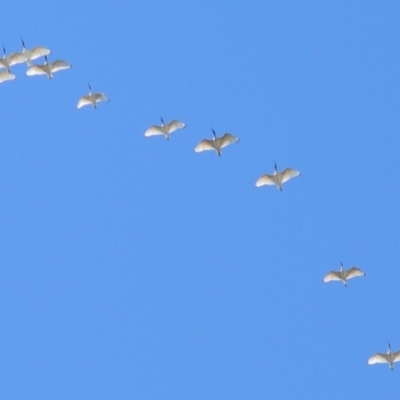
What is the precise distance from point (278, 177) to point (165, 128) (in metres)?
6.06

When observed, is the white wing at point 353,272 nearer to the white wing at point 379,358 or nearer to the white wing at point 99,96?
the white wing at point 379,358

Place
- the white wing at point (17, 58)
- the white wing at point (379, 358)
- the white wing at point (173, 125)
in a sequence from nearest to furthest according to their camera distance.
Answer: the white wing at point (173, 125)
the white wing at point (17, 58)
the white wing at point (379, 358)

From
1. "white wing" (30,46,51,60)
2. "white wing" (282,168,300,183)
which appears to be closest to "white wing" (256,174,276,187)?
"white wing" (282,168,300,183)

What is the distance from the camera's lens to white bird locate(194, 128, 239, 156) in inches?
2270

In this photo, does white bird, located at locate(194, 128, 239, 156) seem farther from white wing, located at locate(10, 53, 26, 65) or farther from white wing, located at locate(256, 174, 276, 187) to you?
white wing, located at locate(10, 53, 26, 65)

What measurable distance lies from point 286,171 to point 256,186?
1686 millimetres

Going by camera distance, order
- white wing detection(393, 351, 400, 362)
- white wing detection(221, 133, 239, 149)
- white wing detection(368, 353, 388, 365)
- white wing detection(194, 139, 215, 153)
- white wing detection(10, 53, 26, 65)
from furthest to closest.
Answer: white wing detection(368, 353, 388, 365) < white wing detection(393, 351, 400, 362) < white wing detection(10, 53, 26, 65) < white wing detection(194, 139, 215, 153) < white wing detection(221, 133, 239, 149)

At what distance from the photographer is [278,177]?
5988cm

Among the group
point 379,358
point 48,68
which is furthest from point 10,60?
point 379,358

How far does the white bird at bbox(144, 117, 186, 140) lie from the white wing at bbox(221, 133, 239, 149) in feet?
9.04

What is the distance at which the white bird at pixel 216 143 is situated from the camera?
57.7m

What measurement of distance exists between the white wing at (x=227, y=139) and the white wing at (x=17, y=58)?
11.1 m

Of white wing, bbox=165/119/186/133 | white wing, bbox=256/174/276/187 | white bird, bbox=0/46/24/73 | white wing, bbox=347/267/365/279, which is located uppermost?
white bird, bbox=0/46/24/73

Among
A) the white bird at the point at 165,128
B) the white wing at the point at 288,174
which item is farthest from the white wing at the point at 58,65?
the white wing at the point at 288,174
